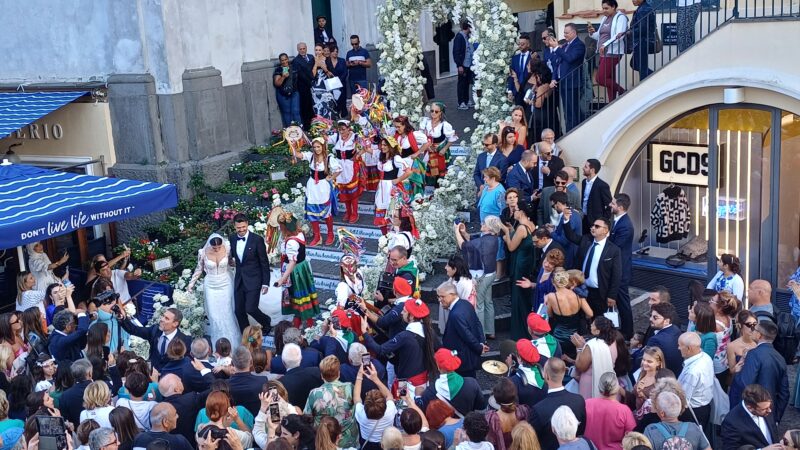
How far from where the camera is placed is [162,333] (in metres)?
10.1

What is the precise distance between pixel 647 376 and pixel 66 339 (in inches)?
223

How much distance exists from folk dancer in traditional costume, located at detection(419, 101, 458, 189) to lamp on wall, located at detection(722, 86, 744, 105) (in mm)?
3832

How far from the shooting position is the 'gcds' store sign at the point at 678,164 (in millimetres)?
13438

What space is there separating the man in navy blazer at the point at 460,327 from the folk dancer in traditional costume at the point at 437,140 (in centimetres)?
488

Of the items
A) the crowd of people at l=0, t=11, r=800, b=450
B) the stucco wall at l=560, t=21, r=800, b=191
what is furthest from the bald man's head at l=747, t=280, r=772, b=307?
the stucco wall at l=560, t=21, r=800, b=191

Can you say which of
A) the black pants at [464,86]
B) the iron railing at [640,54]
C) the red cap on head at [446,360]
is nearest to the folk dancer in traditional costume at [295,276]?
the red cap on head at [446,360]

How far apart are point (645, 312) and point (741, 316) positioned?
14.4 ft

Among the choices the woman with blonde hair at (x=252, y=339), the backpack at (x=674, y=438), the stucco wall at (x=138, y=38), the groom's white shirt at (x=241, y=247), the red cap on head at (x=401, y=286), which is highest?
the stucco wall at (x=138, y=38)

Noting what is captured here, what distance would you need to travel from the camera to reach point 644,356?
8.09 meters

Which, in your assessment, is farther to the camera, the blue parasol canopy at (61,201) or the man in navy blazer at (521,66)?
the man in navy blazer at (521,66)

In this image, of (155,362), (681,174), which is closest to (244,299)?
(155,362)

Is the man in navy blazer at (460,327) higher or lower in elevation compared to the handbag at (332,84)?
lower

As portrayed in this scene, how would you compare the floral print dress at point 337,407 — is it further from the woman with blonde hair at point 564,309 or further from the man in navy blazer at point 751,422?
the man in navy blazer at point 751,422

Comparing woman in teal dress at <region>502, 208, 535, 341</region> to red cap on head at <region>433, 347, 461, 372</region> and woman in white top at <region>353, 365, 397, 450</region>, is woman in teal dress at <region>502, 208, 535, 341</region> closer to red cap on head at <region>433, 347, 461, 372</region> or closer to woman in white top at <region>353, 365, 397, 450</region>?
red cap on head at <region>433, 347, 461, 372</region>
